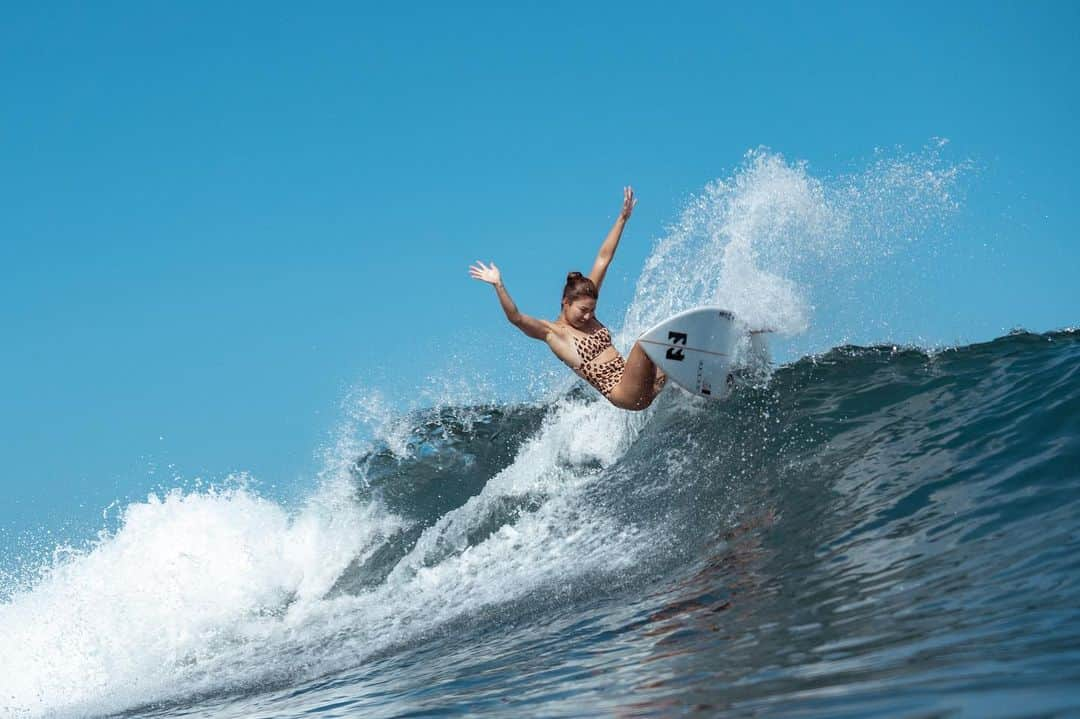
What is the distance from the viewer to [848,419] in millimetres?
7676

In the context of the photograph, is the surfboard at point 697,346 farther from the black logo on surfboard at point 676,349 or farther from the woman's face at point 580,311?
the woman's face at point 580,311

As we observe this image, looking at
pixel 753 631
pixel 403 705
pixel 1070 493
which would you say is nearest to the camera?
pixel 753 631

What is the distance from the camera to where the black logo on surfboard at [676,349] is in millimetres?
7664

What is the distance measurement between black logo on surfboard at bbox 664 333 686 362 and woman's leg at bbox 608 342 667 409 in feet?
0.59

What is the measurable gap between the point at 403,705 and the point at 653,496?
404cm

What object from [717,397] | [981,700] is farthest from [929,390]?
[981,700]

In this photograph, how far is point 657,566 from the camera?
5.93m

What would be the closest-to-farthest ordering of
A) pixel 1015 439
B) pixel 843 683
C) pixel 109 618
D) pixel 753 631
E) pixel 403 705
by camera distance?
1. pixel 843 683
2. pixel 753 631
3. pixel 403 705
4. pixel 1015 439
5. pixel 109 618

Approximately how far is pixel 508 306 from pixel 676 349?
5.22ft

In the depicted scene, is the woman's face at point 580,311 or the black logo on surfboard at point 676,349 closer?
the black logo on surfboard at point 676,349

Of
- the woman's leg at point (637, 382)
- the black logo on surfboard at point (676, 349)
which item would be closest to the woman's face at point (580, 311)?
the woman's leg at point (637, 382)

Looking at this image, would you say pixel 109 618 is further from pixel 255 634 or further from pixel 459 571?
pixel 459 571

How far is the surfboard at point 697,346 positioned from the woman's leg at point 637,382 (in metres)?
0.11

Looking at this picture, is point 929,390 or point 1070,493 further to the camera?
point 929,390
